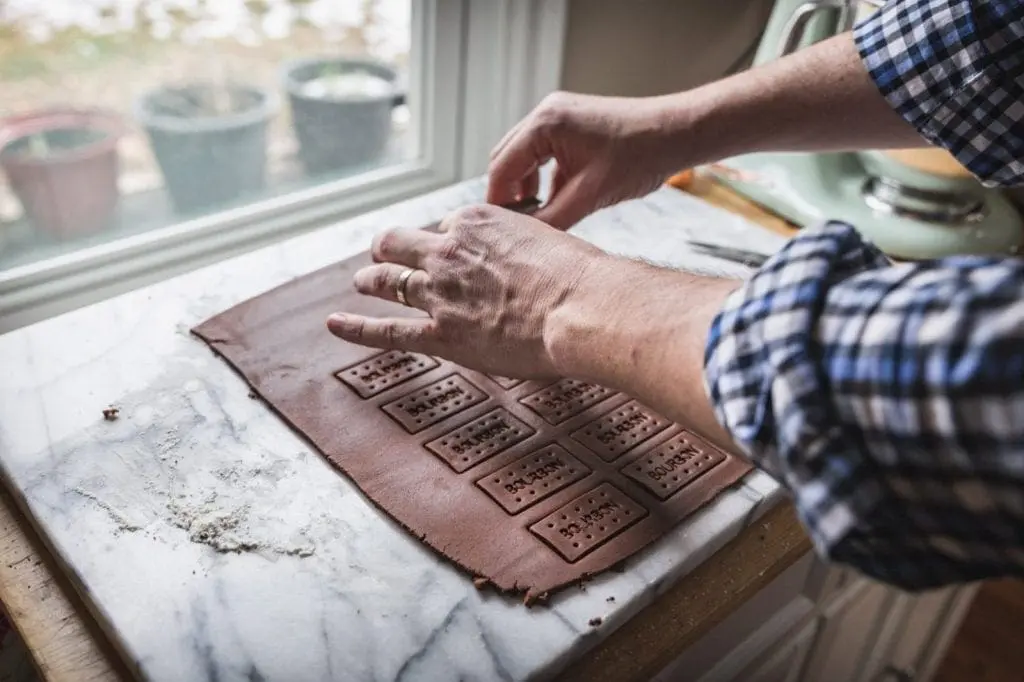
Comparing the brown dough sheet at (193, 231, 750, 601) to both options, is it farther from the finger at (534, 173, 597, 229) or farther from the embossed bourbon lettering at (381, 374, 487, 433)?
the finger at (534, 173, 597, 229)

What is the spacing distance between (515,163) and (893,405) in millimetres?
506

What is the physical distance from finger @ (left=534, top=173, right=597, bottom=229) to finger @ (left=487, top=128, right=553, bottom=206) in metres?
0.05

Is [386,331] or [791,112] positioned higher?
[791,112]

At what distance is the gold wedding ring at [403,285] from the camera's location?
0.68 meters

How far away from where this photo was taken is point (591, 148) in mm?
800

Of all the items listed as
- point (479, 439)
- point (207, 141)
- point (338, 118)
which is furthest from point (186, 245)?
point (479, 439)

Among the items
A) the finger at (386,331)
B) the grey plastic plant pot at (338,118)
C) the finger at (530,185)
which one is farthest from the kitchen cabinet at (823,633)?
the grey plastic plant pot at (338,118)

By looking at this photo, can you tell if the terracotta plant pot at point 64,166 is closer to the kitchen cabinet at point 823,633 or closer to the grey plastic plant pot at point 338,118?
the grey plastic plant pot at point 338,118

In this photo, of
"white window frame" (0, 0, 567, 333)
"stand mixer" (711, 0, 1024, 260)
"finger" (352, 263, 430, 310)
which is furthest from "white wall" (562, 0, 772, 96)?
"finger" (352, 263, 430, 310)

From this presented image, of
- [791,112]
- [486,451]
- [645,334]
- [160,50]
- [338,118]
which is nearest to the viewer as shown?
[645,334]

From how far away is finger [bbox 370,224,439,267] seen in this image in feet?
2.25

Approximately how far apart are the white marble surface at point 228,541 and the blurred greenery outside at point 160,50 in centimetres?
33

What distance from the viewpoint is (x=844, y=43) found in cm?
75

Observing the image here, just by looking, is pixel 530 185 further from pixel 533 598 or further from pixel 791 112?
pixel 533 598
